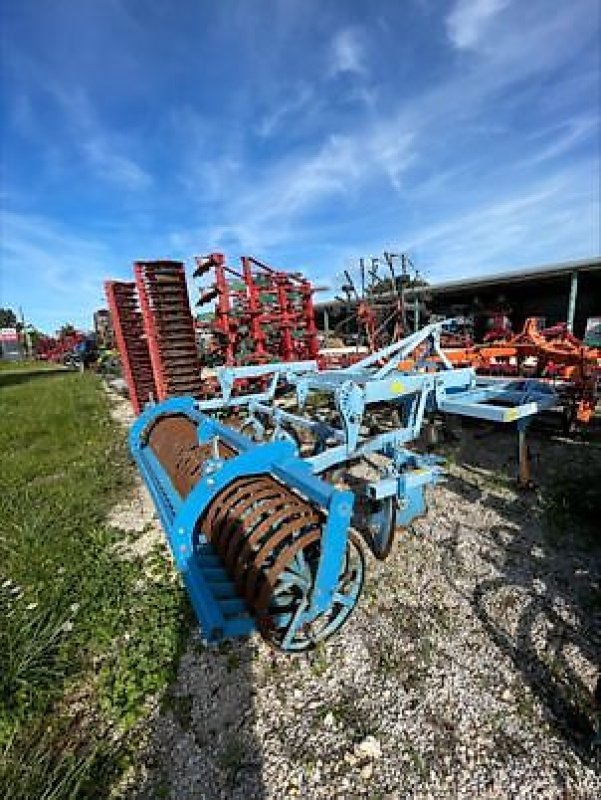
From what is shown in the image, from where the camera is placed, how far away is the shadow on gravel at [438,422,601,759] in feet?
7.24

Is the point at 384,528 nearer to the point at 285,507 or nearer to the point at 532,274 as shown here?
the point at 285,507

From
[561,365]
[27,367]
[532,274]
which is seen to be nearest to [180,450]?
[561,365]

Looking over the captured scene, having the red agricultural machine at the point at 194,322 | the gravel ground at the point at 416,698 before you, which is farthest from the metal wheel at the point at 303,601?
the red agricultural machine at the point at 194,322

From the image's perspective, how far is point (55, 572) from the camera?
349 cm

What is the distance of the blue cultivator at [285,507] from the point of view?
87.4 inches

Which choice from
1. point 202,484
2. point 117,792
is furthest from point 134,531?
point 117,792

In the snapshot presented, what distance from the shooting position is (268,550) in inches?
84.8

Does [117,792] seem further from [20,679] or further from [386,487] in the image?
[386,487]

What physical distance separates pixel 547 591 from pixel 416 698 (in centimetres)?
129

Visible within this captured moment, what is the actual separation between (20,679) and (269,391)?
10.5ft

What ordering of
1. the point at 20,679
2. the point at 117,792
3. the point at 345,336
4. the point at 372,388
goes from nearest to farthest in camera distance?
the point at 117,792
the point at 20,679
the point at 372,388
the point at 345,336

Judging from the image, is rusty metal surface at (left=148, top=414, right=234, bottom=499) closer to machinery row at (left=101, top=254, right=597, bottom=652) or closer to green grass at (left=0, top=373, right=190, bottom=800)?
machinery row at (left=101, top=254, right=597, bottom=652)

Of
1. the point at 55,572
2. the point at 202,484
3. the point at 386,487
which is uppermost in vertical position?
the point at 202,484

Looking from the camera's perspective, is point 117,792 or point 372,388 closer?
point 117,792
